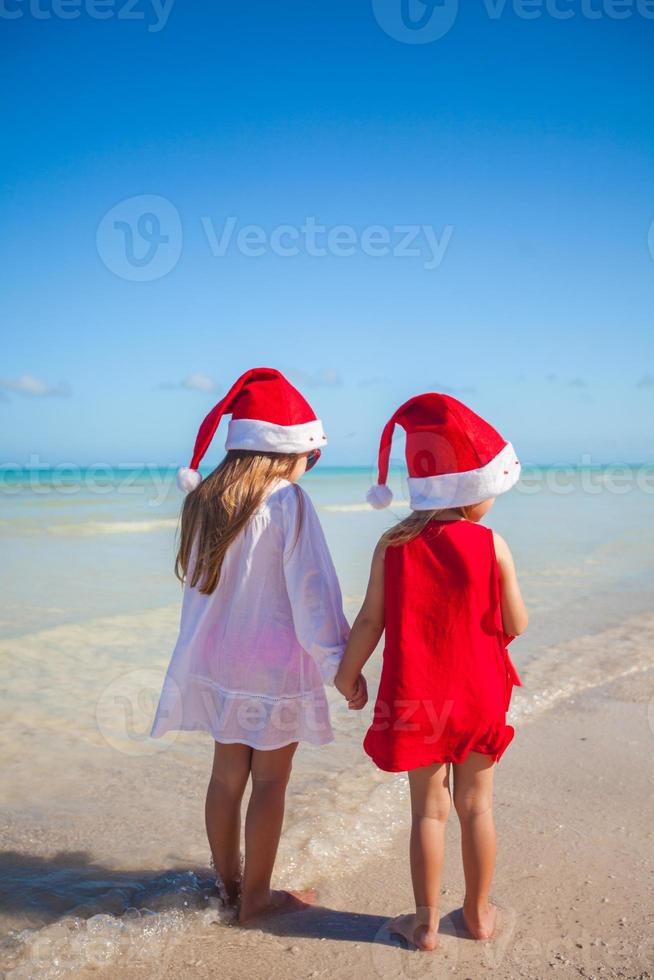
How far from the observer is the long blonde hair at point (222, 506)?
96.7 inches

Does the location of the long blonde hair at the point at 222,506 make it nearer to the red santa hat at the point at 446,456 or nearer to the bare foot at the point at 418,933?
the red santa hat at the point at 446,456

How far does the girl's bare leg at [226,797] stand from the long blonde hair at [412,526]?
86 cm

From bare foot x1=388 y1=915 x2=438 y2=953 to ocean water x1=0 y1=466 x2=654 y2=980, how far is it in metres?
0.49

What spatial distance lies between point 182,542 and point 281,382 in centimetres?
64

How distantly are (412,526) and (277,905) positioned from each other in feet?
4.38

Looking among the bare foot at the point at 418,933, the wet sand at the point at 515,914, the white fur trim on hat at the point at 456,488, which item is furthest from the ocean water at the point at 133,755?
the white fur trim on hat at the point at 456,488

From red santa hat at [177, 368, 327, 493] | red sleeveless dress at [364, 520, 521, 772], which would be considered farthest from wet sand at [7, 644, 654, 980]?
red santa hat at [177, 368, 327, 493]

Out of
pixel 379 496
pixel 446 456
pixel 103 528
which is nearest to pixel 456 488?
pixel 446 456

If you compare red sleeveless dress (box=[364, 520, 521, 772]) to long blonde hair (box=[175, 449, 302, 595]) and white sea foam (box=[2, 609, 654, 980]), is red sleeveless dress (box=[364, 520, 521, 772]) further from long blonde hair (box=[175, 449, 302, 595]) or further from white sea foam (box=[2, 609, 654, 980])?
white sea foam (box=[2, 609, 654, 980])

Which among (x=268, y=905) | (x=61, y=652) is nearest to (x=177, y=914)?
(x=268, y=905)

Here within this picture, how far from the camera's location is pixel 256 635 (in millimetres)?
2457

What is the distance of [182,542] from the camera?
258 cm

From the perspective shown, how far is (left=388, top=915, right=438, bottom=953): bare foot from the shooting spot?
7.62ft

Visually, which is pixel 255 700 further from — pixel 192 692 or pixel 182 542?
pixel 182 542
